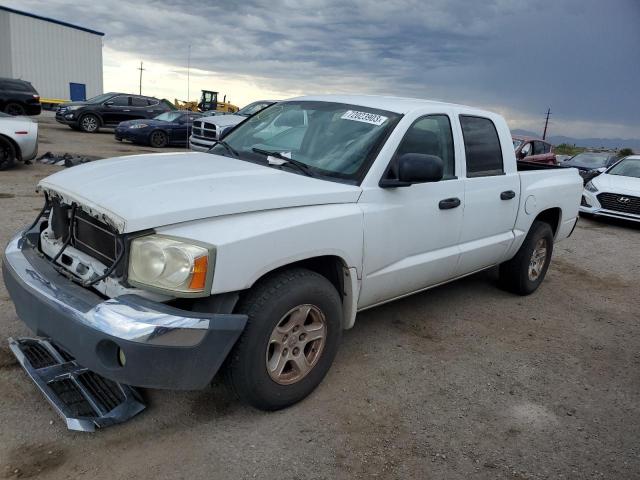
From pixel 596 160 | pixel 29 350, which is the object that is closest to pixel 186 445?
pixel 29 350

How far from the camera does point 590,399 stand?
3.62 metres

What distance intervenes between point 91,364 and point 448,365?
248 cm

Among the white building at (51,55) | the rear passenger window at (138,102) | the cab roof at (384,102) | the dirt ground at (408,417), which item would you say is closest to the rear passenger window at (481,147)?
the cab roof at (384,102)

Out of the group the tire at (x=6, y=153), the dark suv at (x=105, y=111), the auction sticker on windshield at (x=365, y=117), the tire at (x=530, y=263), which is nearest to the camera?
the auction sticker on windshield at (x=365, y=117)

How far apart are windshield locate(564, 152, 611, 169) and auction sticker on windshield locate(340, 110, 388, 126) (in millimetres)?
13292

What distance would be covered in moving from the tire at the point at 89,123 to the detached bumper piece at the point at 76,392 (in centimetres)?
1890

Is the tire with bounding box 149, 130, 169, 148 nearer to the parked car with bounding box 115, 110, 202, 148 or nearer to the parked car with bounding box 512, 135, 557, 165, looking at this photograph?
the parked car with bounding box 115, 110, 202, 148

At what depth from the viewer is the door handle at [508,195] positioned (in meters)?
4.60

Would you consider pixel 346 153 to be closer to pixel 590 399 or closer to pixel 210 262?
pixel 210 262

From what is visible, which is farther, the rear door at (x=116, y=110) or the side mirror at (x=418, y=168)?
the rear door at (x=116, y=110)

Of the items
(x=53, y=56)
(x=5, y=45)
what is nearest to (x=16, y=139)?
(x=5, y=45)

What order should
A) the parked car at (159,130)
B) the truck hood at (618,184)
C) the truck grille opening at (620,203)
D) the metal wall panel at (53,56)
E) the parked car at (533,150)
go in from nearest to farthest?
the truck grille opening at (620,203), the truck hood at (618,184), the parked car at (533,150), the parked car at (159,130), the metal wall panel at (53,56)

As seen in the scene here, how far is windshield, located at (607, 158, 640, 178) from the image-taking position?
11.5 meters

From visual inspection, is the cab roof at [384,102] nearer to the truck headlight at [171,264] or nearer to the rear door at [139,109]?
the truck headlight at [171,264]
